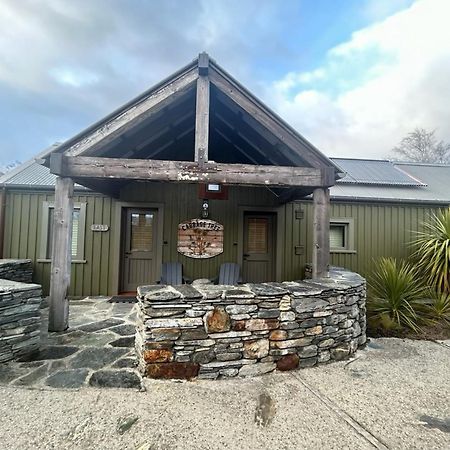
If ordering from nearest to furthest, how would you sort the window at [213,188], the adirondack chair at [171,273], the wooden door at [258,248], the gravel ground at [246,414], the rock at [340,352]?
1. the gravel ground at [246,414]
2. the rock at [340,352]
3. the adirondack chair at [171,273]
4. the window at [213,188]
5. the wooden door at [258,248]

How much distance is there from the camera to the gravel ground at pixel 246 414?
1874 mm

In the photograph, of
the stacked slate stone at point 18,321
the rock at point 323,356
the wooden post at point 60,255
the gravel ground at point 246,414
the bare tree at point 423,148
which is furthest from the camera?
the bare tree at point 423,148

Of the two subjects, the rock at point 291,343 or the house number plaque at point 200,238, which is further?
the house number plaque at point 200,238

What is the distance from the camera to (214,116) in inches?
203

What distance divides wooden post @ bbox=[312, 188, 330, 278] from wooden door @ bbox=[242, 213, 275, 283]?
105 inches

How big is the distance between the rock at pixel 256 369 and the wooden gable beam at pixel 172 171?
89.5 inches

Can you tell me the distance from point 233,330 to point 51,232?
5.21 m

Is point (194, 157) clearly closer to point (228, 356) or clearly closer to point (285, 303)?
point (285, 303)

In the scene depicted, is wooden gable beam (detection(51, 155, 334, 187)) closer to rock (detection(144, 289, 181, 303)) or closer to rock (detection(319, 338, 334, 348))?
rock (detection(144, 289, 181, 303))

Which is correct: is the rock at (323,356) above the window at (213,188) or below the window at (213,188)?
below

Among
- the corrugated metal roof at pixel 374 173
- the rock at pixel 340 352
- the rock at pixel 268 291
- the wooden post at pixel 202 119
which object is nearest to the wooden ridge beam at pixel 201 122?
the wooden post at pixel 202 119

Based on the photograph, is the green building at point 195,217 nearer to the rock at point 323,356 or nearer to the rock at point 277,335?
the rock at point 323,356

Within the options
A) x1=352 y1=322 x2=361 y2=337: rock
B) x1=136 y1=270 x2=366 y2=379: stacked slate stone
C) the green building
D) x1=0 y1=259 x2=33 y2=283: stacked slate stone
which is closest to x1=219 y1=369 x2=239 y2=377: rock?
x1=136 y1=270 x2=366 y2=379: stacked slate stone

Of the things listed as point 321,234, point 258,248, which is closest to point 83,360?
point 321,234
